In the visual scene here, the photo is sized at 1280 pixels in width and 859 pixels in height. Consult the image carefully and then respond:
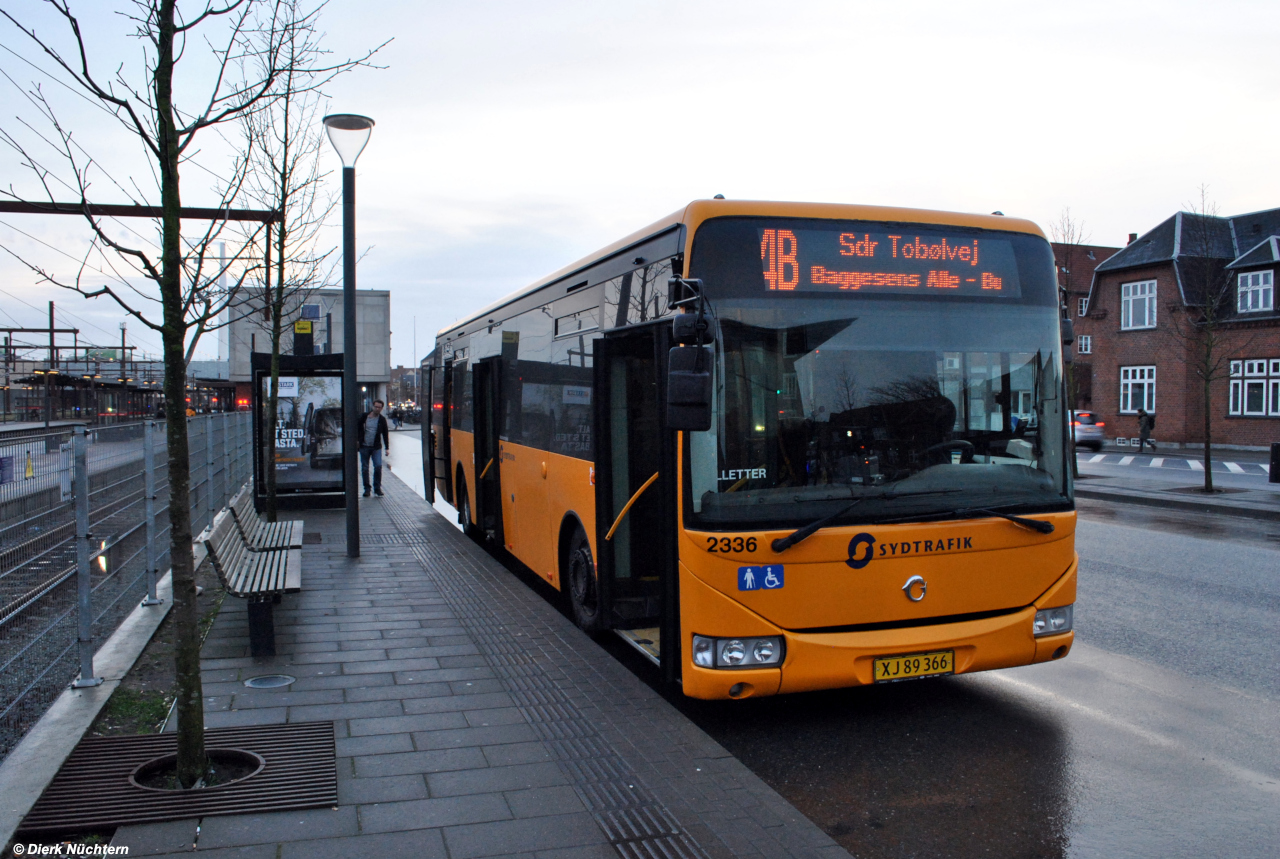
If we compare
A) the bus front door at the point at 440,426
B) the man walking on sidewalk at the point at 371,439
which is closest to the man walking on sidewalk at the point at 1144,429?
the man walking on sidewalk at the point at 371,439

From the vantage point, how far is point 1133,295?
141 ft

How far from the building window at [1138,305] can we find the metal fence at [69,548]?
4309cm

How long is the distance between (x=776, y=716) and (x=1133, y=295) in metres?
43.4

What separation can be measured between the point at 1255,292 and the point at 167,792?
42206 mm

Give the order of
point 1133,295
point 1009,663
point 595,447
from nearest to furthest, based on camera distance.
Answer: point 1009,663 → point 595,447 → point 1133,295

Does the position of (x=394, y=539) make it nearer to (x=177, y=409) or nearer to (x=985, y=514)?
(x=177, y=409)

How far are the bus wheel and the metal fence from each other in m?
2.83

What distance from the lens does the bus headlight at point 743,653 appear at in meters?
5.08

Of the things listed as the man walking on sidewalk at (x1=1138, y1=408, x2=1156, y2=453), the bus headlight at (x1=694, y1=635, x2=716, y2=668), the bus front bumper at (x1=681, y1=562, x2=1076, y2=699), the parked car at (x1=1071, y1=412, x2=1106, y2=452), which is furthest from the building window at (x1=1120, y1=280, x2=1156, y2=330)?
the bus headlight at (x1=694, y1=635, x2=716, y2=668)

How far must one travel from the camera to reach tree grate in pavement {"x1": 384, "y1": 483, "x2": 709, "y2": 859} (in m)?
3.82

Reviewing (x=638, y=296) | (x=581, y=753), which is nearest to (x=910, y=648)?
(x=581, y=753)

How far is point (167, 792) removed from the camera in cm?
414

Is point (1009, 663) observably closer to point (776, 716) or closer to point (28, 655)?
point (776, 716)

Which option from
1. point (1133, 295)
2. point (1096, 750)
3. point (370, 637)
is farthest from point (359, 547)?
point (1133, 295)
